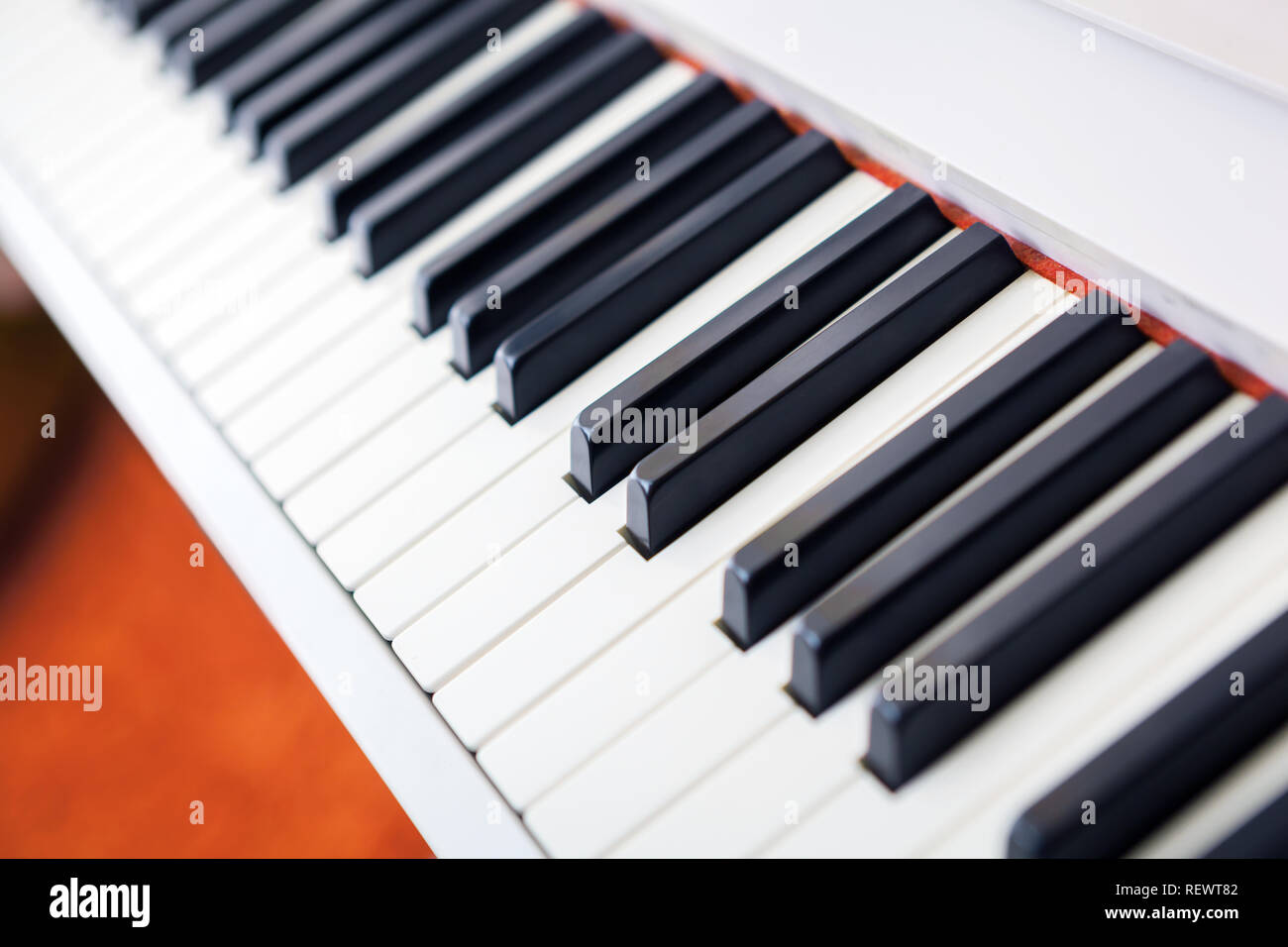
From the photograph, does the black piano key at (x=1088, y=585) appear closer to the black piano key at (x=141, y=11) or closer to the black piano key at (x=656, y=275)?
the black piano key at (x=656, y=275)

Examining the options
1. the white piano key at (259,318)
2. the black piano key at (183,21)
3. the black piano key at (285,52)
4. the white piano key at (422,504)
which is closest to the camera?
the white piano key at (422,504)

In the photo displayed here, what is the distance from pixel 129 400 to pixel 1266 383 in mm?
1011

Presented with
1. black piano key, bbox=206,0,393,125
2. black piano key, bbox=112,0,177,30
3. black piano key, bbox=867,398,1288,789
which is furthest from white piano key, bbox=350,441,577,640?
black piano key, bbox=112,0,177,30

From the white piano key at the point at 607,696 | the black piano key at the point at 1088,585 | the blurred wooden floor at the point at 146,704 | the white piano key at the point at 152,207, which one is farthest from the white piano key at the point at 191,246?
the black piano key at the point at 1088,585

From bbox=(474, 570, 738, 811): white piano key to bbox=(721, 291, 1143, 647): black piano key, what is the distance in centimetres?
3

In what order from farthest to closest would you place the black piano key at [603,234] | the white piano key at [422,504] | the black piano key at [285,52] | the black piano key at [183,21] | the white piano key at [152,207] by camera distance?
the black piano key at [183,21] → the black piano key at [285,52] → the white piano key at [152,207] → the black piano key at [603,234] → the white piano key at [422,504]

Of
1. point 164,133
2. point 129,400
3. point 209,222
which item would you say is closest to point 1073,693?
point 129,400

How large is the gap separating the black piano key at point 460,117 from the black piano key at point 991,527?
73 cm

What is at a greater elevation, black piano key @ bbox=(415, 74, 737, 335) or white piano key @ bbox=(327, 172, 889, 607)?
black piano key @ bbox=(415, 74, 737, 335)

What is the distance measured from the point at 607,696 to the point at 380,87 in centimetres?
85

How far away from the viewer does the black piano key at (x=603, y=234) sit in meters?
1.11

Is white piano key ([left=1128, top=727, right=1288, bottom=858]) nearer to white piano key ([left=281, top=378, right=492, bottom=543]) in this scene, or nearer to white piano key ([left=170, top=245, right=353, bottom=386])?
white piano key ([left=281, top=378, right=492, bottom=543])

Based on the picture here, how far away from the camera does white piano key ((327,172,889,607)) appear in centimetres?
101

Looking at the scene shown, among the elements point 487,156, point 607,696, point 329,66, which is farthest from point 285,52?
point 607,696
